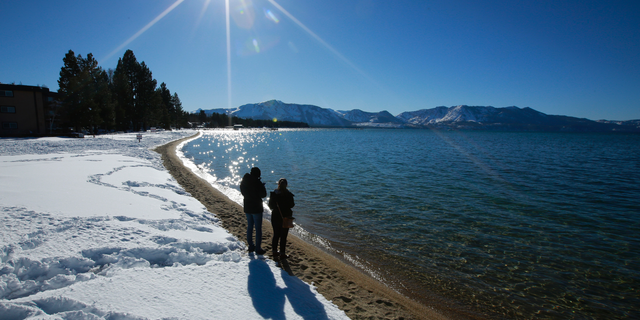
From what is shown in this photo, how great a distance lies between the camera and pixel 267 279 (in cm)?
619

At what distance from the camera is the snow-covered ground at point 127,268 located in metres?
4.45

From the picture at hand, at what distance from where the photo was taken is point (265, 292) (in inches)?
221

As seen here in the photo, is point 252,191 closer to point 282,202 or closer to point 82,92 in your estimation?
point 282,202

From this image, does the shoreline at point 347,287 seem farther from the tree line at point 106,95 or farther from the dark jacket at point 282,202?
the tree line at point 106,95

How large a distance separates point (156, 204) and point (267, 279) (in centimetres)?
705

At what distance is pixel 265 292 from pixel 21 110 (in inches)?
2667

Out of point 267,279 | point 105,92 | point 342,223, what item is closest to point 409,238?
point 342,223

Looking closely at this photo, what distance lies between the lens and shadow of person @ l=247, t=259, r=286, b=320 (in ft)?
16.3

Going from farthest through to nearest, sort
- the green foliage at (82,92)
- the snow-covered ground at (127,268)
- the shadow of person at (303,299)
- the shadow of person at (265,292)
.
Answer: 1. the green foliage at (82,92)
2. the shadow of person at (303,299)
3. the shadow of person at (265,292)
4. the snow-covered ground at (127,268)

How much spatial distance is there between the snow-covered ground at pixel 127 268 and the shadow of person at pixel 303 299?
2 centimetres

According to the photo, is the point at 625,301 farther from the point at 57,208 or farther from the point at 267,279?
the point at 57,208

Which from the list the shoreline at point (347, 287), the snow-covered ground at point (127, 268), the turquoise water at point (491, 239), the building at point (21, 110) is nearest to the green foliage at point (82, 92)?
the building at point (21, 110)

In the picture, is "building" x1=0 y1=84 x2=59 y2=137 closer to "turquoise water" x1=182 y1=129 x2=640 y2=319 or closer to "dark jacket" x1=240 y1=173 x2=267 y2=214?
"turquoise water" x1=182 y1=129 x2=640 y2=319

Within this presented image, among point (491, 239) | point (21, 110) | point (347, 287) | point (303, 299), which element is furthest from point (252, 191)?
point (21, 110)
